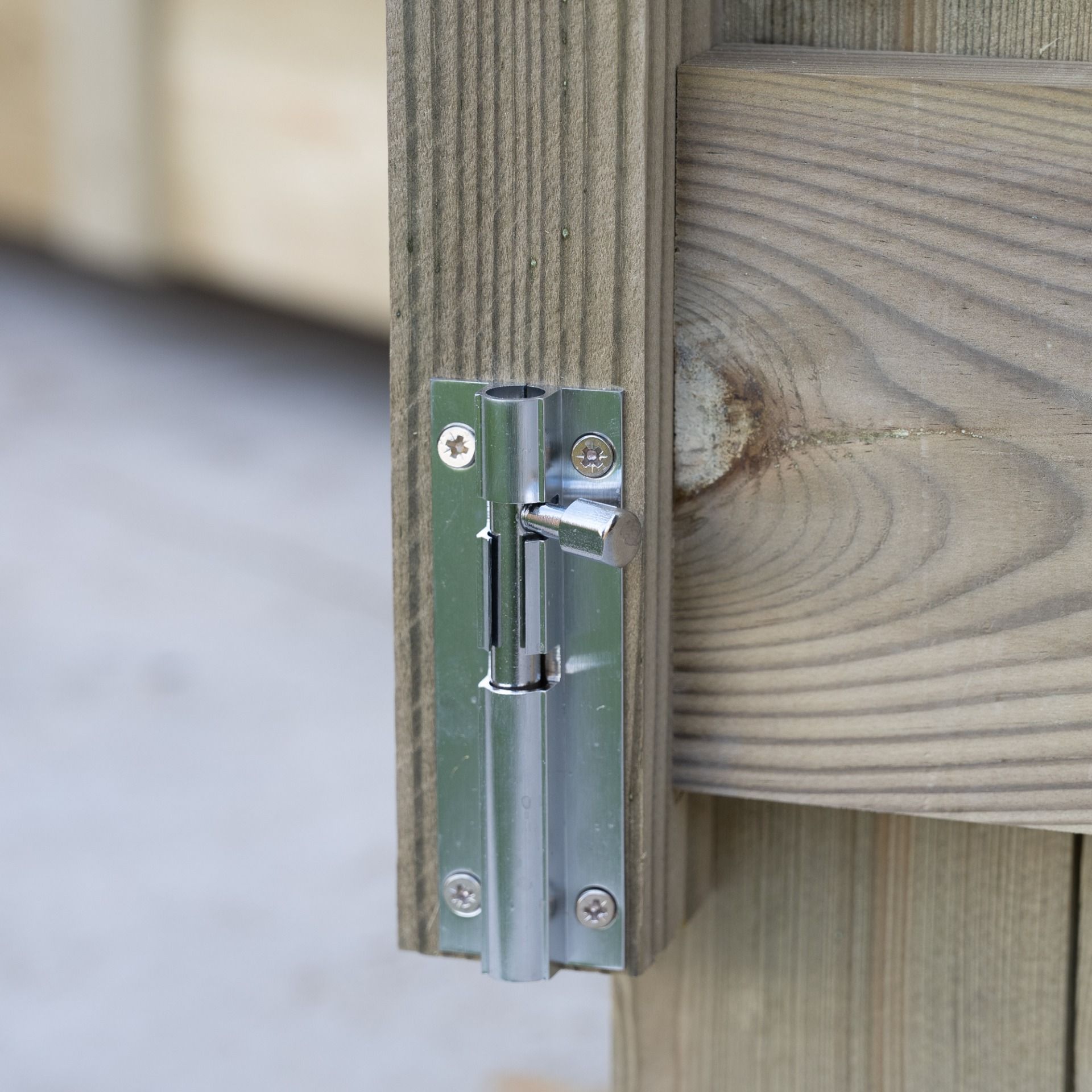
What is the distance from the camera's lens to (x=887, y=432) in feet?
1.55

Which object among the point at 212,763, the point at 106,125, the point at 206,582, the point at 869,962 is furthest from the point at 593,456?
the point at 106,125

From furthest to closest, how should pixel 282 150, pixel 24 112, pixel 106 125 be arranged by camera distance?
pixel 24 112 → pixel 106 125 → pixel 282 150

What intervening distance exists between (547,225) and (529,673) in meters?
0.13

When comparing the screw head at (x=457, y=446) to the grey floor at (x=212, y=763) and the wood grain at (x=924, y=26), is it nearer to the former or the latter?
the wood grain at (x=924, y=26)

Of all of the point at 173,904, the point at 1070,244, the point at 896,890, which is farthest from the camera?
the point at 173,904

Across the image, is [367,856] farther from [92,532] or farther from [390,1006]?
[92,532]

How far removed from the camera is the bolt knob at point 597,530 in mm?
446

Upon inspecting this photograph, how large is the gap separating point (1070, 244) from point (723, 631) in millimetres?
154

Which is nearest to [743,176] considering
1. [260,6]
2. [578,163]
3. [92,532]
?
[578,163]

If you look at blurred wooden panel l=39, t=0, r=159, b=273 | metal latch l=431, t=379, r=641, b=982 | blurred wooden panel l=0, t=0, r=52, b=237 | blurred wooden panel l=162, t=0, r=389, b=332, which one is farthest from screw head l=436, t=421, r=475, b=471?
blurred wooden panel l=0, t=0, r=52, b=237

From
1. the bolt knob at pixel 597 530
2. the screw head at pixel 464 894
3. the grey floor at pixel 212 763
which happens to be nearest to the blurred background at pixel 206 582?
the grey floor at pixel 212 763

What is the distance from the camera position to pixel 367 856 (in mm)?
2035

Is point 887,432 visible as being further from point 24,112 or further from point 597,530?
point 24,112

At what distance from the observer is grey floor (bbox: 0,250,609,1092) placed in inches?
68.9
